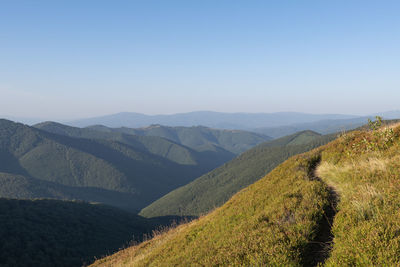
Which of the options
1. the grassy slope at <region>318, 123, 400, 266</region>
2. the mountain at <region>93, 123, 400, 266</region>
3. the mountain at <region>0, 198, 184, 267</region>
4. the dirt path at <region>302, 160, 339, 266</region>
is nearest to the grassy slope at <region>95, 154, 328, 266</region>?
the mountain at <region>93, 123, 400, 266</region>

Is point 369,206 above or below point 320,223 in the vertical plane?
above

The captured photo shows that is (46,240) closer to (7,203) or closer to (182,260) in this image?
(7,203)

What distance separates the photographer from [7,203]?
103125mm

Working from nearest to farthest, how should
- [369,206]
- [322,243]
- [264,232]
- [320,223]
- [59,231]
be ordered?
[369,206]
[322,243]
[320,223]
[264,232]
[59,231]

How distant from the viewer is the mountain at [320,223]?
6211 mm

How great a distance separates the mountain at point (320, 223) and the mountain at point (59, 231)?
6187cm

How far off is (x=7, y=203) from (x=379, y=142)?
445 ft

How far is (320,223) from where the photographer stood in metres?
8.64

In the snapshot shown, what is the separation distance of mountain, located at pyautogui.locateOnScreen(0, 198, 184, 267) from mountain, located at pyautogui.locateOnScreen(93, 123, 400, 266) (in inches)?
2436

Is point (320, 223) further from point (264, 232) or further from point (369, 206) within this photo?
point (264, 232)

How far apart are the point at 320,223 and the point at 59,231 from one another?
375 ft

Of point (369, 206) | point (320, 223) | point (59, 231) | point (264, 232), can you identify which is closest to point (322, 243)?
point (320, 223)

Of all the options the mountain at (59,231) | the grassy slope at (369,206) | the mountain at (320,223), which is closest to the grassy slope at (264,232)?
the mountain at (320,223)

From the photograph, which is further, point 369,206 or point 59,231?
point 59,231
